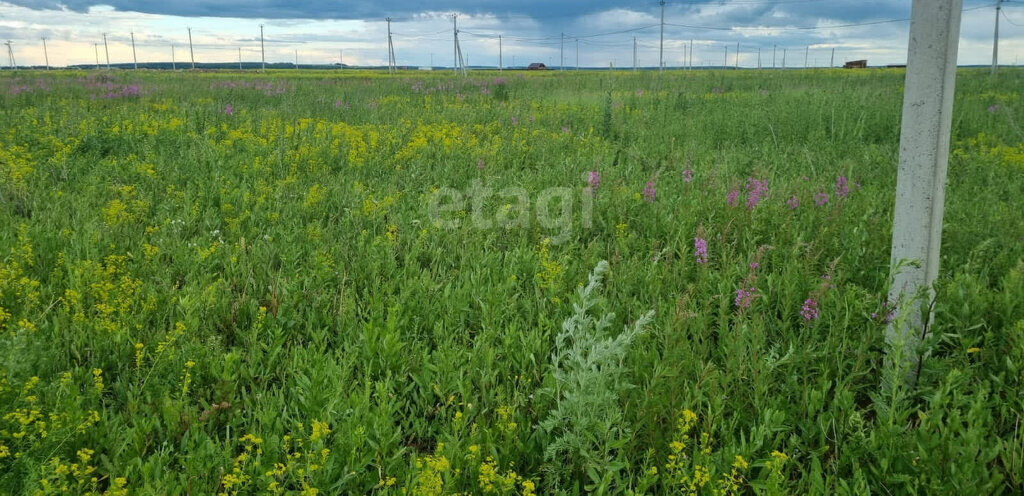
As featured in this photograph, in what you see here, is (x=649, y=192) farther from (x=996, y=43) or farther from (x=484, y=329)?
(x=996, y=43)

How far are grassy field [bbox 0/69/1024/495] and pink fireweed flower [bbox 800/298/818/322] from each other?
2 centimetres

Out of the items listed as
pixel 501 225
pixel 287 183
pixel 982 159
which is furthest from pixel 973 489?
pixel 982 159

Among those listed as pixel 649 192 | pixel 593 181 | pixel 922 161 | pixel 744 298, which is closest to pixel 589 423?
pixel 744 298

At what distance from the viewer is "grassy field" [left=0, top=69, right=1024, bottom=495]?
2.11 meters

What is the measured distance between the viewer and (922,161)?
234cm

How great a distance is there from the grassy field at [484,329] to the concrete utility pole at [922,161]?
6.7 inches

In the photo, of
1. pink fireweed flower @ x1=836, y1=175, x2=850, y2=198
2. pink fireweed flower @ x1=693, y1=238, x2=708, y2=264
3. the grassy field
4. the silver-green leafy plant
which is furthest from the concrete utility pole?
pink fireweed flower @ x1=836, y1=175, x2=850, y2=198

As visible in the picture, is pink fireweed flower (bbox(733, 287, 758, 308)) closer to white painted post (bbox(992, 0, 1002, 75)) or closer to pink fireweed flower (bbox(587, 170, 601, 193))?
pink fireweed flower (bbox(587, 170, 601, 193))

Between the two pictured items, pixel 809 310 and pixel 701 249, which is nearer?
pixel 809 310

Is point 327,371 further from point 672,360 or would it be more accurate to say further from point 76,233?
point 76,233

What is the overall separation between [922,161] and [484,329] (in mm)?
1974

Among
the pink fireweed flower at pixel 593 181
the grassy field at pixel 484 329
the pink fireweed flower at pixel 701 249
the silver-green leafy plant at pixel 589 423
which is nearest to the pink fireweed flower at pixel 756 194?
the grassy field at pixel 484 329

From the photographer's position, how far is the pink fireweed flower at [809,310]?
301 centimetres

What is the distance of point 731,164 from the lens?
6996 millimetres
